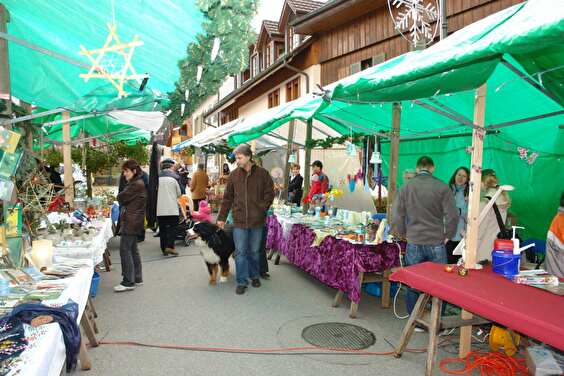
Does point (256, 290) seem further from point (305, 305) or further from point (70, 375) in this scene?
point (70, 375)

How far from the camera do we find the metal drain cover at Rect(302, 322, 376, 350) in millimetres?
4310

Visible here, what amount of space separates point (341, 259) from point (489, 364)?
79.1 inches

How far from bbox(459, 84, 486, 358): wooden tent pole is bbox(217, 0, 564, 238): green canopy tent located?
4.3 inches

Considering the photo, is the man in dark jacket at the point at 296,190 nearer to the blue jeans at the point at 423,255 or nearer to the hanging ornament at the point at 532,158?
the hanging ornament at the point at 532,158

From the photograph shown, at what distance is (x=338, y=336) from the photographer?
4.54 meters

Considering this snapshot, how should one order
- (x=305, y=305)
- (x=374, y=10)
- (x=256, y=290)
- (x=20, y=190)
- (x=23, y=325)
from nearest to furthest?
(x=23, y=325)
(x=20, y=190)
(x=305, y=305)
(x=256, y=290)
(x=374, y=10)

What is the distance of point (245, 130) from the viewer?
301 inches

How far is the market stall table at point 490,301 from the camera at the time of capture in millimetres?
2623

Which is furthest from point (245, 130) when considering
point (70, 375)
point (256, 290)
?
point (70, 375)

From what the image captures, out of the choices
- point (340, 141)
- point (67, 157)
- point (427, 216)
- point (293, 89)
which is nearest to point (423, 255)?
point (427, 216)

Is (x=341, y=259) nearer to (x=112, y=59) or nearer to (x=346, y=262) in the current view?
(x=346, y=262)

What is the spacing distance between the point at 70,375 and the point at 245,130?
500 centimetres

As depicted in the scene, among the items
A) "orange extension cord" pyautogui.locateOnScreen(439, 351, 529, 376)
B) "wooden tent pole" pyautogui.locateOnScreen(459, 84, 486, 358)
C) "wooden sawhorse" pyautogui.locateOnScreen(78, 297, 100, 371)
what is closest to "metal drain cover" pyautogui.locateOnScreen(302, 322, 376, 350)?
"orange extension cord" pyautogui.locateOnScreen(439, 351, 529, 376)

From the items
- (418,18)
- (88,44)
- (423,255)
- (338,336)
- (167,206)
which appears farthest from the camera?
(167,206)
